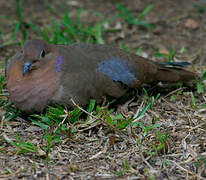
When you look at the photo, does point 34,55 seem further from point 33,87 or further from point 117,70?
point 117,70

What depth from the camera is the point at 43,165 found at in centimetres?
312

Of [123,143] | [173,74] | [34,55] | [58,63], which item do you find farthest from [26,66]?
[173,74]

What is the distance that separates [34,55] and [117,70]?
941mm

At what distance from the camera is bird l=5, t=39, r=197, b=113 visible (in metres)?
3.68

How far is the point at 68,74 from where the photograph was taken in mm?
3807

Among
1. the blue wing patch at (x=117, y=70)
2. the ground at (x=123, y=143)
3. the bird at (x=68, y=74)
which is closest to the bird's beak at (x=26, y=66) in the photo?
the bird at (x=68, y=74)

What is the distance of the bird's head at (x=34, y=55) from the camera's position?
3.65 meters

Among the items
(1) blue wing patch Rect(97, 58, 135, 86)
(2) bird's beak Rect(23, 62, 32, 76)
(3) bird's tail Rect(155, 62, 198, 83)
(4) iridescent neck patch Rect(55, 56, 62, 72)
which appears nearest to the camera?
(2) bird's beak Rect(23, 62, 32, 76)

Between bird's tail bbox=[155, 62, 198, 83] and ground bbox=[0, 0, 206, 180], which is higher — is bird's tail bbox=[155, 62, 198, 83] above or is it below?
above

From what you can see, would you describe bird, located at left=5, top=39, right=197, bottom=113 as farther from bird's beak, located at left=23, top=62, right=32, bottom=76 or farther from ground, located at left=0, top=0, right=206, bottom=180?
ground, located at left=0, top=0, right=206, bottom=180

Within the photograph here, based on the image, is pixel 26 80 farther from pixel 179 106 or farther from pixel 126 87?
pixel 179 106

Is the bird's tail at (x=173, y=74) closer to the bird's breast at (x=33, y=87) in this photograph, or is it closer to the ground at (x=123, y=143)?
the ground at (x=123, y=143)

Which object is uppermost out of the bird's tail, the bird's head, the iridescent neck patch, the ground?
the bird's head

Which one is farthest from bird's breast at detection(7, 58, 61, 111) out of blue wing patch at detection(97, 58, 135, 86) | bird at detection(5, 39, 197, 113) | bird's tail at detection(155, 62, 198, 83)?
bird's tail at detection(155, 62, 198, 83)
